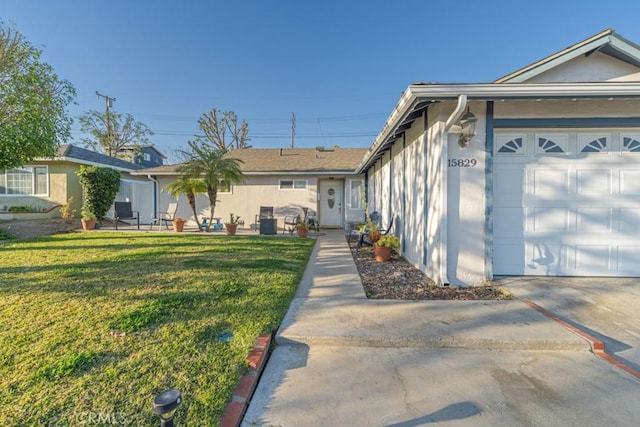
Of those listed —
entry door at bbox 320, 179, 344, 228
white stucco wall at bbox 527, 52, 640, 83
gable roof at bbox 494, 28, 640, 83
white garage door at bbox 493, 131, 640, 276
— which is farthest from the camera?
entry door at bbox 320, 179, 344, 228

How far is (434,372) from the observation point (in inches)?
95.7

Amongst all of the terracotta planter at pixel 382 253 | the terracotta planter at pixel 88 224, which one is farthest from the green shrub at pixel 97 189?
the terracotta planter at pixel 382 253

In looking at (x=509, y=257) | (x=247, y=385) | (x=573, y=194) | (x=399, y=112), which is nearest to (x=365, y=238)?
(x=509, y=257)

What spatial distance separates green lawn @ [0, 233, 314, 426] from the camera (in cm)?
193

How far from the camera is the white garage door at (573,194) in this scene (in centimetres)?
473

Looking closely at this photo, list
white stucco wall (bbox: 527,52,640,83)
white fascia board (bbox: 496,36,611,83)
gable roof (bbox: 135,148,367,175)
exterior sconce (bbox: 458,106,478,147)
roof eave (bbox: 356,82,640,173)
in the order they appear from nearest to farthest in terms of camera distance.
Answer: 1. roof eave (bbox: 356,82,640,173)
2. exterior sconce (bbox: 458,106,478,147)
3. white fascia board (bbox: 496,36,611,83)
4. white stucco wall (bbox: 527,52,640,83)
5. gable roof (bbox: 135,148,367,175)

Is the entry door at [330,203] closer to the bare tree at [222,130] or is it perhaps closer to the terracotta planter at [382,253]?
the terracotta planter at [382,253]

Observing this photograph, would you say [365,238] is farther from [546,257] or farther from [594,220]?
[594,220]

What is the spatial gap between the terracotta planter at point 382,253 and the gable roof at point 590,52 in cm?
384

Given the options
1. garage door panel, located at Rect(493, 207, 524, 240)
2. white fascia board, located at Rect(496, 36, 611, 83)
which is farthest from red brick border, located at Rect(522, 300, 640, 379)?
white fascia board, located at Rect(496, 36, 611, 83)

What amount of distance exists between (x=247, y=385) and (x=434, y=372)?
1.52 metres

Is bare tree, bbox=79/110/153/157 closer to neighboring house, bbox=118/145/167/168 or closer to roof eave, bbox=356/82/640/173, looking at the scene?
neighboring house, bbox=118/145/167/168

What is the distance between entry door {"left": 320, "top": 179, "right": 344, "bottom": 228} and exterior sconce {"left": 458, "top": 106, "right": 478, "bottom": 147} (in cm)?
898

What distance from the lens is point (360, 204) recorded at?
13172 mm
